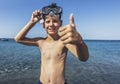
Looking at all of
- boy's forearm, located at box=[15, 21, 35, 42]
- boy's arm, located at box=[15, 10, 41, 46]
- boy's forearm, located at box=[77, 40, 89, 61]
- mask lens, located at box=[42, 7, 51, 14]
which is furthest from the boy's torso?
boy's forearm, located at box=[77, 40, 89, 61]

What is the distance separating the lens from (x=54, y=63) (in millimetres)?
5176

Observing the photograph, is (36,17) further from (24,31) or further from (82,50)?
(82,50)

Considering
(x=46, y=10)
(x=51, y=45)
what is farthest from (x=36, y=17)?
(x=51, y=45)

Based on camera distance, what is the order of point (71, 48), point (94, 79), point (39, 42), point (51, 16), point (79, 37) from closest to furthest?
point (79, 37), point (71, 48), point (51, 16), point (39, 42), point (94, 79)

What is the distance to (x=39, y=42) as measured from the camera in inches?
216

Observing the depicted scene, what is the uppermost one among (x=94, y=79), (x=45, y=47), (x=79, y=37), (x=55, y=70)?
(x=79, y=37)

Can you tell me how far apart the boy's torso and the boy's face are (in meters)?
0.29

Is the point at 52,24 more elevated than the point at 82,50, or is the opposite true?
the point at 52,24

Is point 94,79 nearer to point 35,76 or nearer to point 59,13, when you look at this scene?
point 35,76

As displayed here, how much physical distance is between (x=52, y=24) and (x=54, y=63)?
0.81 meters

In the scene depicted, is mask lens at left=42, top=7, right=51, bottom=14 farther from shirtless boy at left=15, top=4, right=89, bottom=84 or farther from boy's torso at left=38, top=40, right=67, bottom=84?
boy's torso at left=38, top=40, right=67, bottom=84

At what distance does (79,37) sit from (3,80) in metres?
15.0

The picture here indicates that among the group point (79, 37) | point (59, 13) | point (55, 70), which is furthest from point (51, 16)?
point (79, 37)

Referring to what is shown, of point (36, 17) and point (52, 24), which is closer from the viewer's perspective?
point (52, 24)
